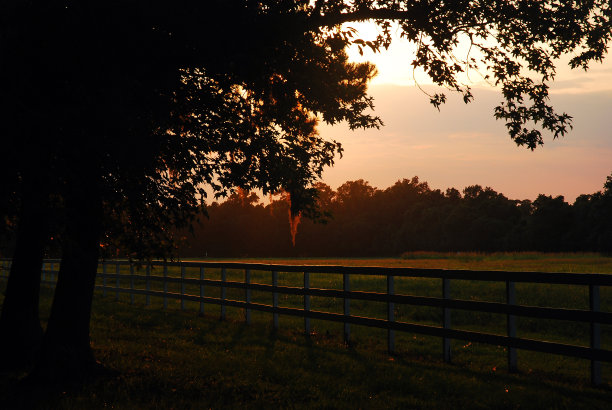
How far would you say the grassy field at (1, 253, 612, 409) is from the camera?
8570 mm

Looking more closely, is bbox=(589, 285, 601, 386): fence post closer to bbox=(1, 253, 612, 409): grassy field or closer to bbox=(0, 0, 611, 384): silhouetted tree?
bbox=(1, 253, 612, 409): grassy field

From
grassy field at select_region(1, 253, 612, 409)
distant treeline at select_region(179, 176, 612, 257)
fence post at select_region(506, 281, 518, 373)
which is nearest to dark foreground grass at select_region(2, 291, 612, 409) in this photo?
grassy field at select_region(1, 253, 612, 409)

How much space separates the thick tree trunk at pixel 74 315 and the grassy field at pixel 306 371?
1.86 ft

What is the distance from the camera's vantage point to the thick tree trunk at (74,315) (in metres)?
10.1

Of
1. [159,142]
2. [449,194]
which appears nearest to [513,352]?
[159,142]

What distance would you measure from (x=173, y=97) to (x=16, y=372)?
5239 millimetres

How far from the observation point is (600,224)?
3723 inches

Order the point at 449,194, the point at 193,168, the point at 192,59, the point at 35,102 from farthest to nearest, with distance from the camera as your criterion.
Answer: the point at 449,194 → the point at 193,168 → the point at 192,59 → the point at 35,102

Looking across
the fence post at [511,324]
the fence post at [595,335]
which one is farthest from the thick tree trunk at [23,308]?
the fence post at [595,335]

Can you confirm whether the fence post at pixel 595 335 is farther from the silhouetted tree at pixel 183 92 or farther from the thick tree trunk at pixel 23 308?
the thick tree trunk at pixel 23 308

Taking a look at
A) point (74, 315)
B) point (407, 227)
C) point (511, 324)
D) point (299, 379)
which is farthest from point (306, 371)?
point (407, 227)

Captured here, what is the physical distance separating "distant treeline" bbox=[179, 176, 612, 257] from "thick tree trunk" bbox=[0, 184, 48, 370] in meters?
94.7

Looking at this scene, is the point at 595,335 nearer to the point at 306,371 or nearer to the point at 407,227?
the point at 306,371

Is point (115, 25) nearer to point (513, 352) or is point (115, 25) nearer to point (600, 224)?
point (513, 352)
